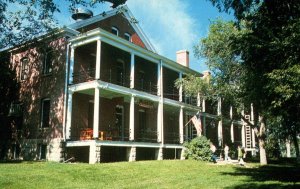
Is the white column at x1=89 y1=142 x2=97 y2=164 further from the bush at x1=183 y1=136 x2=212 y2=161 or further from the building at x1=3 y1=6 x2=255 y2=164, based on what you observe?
the bush at x1=183 y1=136 x2=212 y2=161

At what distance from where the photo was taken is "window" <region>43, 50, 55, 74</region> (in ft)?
78.2

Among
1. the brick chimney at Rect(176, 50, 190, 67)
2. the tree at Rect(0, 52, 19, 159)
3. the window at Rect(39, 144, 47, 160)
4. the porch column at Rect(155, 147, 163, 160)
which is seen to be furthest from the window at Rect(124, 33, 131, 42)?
the window at Rect(39, 144, 47, 160)

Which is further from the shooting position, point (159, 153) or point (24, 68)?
point (24, 68)

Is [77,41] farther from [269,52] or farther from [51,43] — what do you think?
[269,52]

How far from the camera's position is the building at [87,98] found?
21.4m

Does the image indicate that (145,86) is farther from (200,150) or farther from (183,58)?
(200,150)

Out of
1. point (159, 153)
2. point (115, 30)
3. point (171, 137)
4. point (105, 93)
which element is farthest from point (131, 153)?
point (115, 30)

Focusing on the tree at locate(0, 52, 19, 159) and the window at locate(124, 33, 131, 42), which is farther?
the window at locate(124, 33, 131, 42)

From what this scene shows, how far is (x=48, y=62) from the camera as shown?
79.8 feet

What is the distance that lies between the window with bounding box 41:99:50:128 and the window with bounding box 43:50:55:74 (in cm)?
205

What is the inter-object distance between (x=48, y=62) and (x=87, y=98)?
385cm

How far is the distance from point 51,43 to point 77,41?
8.25 feet

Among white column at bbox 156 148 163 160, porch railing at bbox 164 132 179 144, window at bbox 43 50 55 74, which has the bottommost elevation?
white column at bbox 156 148 163 160

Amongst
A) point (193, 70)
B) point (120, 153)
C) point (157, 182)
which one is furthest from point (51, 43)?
point (157, 182)
